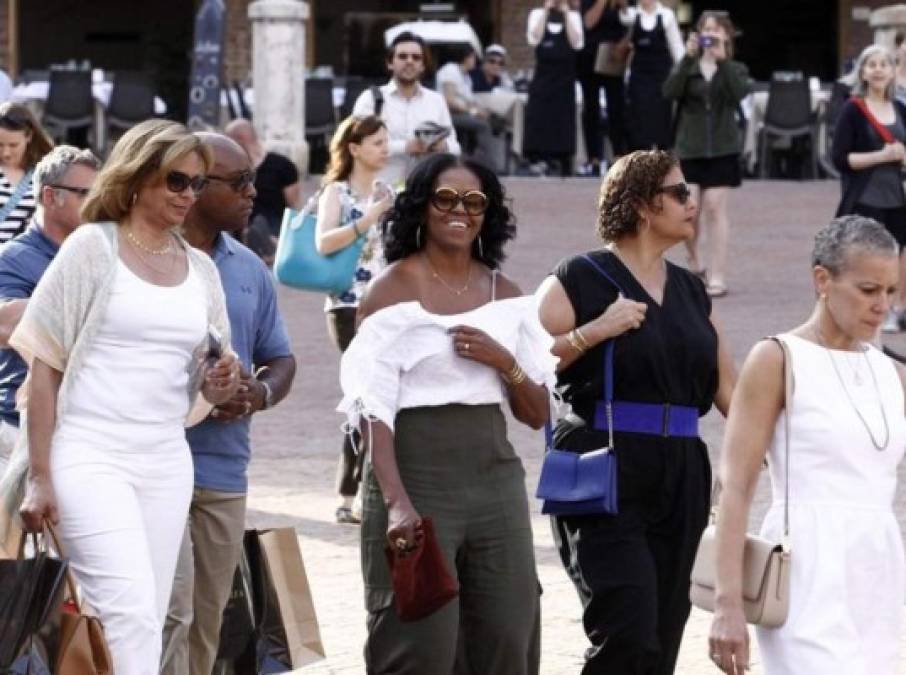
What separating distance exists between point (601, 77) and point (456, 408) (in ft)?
58.2

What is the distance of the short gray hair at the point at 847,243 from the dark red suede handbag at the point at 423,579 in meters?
1.09

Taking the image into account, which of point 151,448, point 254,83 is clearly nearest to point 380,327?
point 151,448

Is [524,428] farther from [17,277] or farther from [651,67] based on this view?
[651,67]

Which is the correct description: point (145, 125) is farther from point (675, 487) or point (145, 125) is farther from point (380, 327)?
point (675, 487)

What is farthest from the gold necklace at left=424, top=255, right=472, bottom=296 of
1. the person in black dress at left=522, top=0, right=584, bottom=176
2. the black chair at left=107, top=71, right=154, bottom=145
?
the black chair at left=107, top=71, right=154, bottom=145

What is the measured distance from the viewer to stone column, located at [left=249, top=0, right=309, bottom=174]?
24.2 m

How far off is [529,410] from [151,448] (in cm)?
93

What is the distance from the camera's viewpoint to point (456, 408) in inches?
231

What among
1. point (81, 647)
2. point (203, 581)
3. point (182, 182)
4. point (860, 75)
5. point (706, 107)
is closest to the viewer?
point (81, 647)

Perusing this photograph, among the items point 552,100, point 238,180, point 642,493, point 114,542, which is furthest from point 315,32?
point 114,542

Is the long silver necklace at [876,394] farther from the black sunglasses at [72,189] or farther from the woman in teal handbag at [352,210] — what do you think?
the woman in teal handbag at [352,210]

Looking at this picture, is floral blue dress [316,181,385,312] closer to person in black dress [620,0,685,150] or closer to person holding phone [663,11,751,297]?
person holding phone [663,11,751,297]

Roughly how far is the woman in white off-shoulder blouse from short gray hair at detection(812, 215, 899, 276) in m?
0.89

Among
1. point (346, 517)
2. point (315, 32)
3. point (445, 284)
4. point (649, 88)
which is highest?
point (445, 284)
